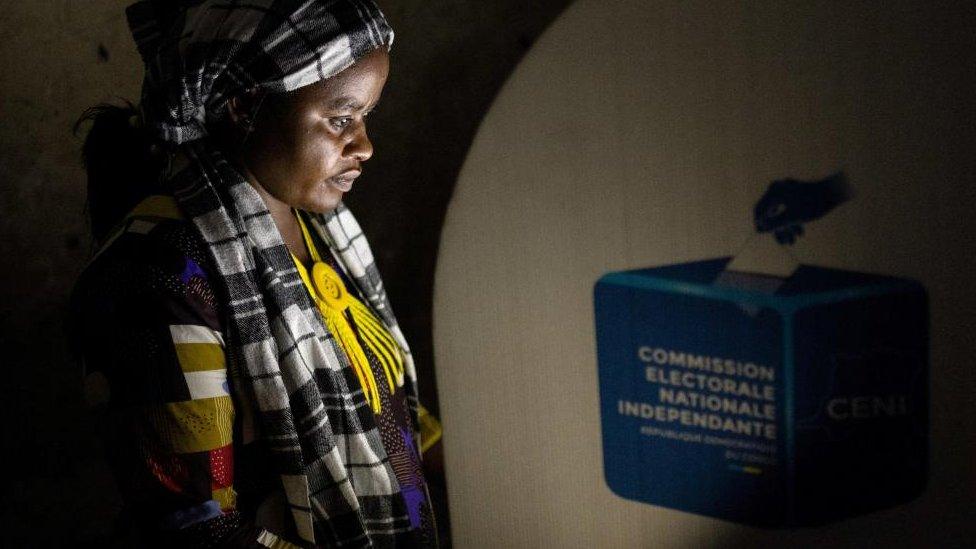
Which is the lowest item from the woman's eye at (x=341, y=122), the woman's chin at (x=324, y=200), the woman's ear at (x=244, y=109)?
the woman's chin at (x=324, y=200)

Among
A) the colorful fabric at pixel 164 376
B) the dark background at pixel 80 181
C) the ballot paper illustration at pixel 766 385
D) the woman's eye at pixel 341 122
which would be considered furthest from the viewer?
the dark background at pixel 80 181

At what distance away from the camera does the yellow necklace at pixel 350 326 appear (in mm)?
1221

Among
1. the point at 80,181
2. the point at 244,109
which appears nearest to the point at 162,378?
the point at 244,109

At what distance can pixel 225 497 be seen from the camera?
107cm

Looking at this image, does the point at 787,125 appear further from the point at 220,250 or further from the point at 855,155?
the point at 220,250

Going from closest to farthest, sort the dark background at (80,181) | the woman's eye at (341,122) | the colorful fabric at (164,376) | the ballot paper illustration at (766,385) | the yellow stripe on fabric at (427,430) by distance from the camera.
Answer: the colorful fabric at (164,376) → the woman's eye at (341,122) → the ballot paper illustration at (766,385) → the yellow stripe on fabric at (427,430) → the dark background at (80,181)

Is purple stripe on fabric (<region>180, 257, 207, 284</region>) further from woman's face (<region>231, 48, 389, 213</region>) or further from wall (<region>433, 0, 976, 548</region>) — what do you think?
wall (<region>433, 0, 976, 548</region>)

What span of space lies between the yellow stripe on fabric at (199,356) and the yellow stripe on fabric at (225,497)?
0.14 m

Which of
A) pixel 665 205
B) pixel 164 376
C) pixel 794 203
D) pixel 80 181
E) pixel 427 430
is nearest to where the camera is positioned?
pixel 164 376

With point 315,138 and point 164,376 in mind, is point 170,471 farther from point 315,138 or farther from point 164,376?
point 315,138

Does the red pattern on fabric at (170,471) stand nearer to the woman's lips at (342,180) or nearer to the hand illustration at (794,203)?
the woman's lips at (342,180)

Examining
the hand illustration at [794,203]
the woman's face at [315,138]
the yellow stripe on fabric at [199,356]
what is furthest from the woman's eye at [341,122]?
the hand illustration at [794,203]

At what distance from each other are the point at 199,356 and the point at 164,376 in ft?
0.14

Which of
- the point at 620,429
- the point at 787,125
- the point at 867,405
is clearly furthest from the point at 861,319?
the point at 620,429
